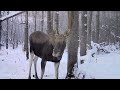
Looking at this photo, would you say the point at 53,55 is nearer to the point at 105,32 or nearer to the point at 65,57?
the point at 65,57

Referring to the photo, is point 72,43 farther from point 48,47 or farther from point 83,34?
point 83,34

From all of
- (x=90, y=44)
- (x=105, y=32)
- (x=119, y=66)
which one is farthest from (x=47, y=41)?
(x=105, y=32)

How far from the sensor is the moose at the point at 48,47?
6188 millimetres

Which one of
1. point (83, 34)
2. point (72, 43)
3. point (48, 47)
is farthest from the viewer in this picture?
point (83, 34)

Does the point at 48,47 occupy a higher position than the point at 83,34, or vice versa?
the point at 83,34

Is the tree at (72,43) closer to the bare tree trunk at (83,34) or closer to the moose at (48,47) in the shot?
the moose at (48,47)

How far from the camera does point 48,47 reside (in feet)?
22.0

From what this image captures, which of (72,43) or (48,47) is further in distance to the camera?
(72,43)

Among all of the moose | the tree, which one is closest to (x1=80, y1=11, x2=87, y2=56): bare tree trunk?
the tree

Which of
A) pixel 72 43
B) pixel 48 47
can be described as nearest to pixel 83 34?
pixel 72 43

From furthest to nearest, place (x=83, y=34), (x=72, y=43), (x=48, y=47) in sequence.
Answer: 1. (x=83, y=34)
2. (x=72, y=43)
3. (x=48, y=47)

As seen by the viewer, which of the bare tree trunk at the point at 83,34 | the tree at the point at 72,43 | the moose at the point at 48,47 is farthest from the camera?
the bare tree trunk at the point at 83,34

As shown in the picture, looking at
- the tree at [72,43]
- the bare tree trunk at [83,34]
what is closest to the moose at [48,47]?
the tree at [72,43]
